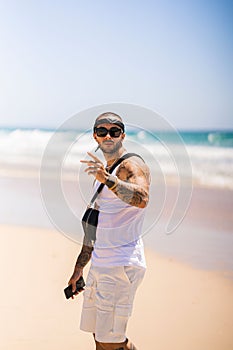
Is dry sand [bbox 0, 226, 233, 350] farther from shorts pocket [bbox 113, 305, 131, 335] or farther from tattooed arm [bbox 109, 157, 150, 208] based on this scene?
tattooed arm [bbox 109, 157, 150, 208]

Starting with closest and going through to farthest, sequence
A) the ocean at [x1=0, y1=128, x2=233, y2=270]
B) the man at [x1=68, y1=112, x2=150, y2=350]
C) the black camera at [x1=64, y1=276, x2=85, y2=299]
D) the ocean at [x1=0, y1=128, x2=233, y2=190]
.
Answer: the man at [x1=68, y1=112, x2=150, y2=350] → the black camera at [x1=64, y1=276, x2=85, y2=299] → the ocean at [x1=0, y1=128, x2=233, y2=270] → the ocean at [x1=0, y1=128, x2=233, y2=190]

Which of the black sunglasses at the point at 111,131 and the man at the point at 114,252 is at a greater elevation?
the black sunglasses at the point at 111,131

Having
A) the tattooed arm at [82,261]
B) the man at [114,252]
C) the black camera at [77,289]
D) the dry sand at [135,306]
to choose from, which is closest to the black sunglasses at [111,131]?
the man at [114,252]

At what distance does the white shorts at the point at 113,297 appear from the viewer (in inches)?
89.7

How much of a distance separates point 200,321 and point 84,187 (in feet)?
4.18

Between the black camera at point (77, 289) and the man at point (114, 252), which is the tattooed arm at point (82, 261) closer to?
the black camera at point (77, 289)

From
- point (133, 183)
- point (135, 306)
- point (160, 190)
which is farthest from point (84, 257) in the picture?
point (135, 306)

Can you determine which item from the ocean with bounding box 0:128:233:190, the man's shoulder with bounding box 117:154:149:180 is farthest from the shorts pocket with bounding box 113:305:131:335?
the ocean with bounding box 0:128:233:190

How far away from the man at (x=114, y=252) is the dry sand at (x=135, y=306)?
81 centimetres

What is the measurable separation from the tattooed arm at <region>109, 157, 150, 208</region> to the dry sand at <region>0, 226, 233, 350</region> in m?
1.22

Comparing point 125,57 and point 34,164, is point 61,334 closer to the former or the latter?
point 34,164

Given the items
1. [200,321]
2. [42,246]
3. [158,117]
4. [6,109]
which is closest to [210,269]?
[200,321]

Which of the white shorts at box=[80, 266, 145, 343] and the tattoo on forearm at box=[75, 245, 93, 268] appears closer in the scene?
the white shorts at box=[80, 266, 145, 343]

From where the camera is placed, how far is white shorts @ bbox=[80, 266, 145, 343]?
2277mm
